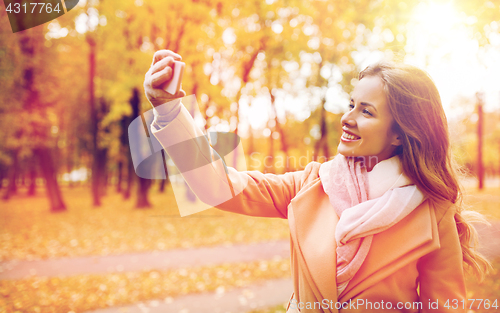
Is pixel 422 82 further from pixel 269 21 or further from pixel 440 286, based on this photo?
pixel 269 21

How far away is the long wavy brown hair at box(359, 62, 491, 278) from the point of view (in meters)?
1.44

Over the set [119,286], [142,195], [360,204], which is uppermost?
[360,204]

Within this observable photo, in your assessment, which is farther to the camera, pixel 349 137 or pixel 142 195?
pixel 142 195

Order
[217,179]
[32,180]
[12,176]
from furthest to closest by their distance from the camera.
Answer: [32,180]
[12,176]
[217,179]

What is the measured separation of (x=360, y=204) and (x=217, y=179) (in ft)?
2.26

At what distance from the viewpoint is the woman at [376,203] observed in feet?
4.43

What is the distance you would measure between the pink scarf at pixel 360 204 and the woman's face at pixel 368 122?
11 cm

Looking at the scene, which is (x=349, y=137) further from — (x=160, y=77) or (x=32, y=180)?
(x=32, y=180)

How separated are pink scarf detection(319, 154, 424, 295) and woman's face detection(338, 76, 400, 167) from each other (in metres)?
0.11

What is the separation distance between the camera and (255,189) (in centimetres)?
152

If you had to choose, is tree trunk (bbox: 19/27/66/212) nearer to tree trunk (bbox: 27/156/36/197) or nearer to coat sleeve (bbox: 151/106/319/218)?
coat sleeve (bbox: 151/106/319/218)

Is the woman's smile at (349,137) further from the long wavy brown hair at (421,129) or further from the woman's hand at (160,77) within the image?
the woman's hand at (160,77)

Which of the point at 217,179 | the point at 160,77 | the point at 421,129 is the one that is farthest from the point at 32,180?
the point at 421,129

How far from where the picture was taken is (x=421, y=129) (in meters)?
1.50
